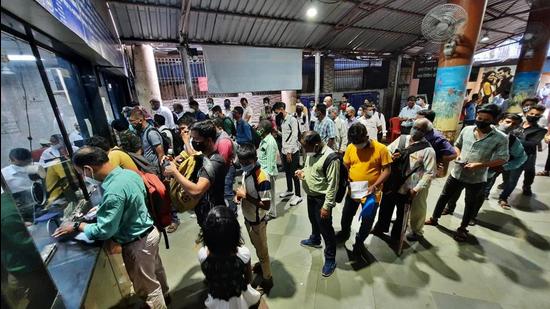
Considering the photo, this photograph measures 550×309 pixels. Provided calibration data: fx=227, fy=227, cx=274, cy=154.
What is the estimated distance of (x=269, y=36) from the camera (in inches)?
276

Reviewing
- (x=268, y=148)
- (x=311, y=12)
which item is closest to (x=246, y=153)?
(x=268, y=148)

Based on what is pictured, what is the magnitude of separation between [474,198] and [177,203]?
3.45 m

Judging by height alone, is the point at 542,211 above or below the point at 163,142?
below

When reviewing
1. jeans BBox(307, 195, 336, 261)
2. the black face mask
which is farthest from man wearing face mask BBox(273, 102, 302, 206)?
the black face mask

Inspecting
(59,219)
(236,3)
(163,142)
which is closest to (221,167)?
(59,219)

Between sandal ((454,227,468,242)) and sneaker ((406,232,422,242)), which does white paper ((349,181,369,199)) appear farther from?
sandal ((454,227,468,242))

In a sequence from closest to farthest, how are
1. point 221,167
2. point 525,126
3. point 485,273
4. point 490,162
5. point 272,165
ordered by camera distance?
point 221,167 → point 485,273 → point 490,162 → point 272,165 → point 525,126

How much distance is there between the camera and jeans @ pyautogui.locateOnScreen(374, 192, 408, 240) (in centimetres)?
280

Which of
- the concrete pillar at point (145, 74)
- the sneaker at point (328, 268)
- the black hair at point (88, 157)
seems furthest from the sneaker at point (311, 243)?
the concrete pillar at point (145, 74)

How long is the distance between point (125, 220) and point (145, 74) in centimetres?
537

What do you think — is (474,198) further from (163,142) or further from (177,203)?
(163,142)

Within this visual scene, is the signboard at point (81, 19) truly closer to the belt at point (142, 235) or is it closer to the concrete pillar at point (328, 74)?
the belt at point (142, 235)

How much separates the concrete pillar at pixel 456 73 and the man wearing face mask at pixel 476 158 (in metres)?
2.34

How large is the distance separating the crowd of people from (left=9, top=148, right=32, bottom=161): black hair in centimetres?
1
